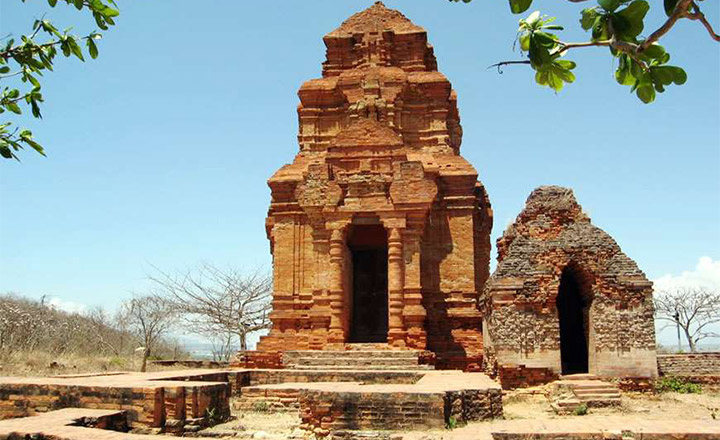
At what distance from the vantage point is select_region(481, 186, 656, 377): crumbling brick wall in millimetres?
13570

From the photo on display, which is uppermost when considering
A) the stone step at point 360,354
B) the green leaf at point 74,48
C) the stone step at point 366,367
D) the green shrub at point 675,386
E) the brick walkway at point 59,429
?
the green leaf at point 74,48

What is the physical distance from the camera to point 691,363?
17094mm

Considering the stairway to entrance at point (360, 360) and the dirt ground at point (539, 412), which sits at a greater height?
the stairway to entrance at point (360, 360)

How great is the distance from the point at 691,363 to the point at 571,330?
127 inches

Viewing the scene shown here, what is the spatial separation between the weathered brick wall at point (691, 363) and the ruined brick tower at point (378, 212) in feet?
15.4

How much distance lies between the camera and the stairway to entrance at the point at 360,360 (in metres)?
14.8

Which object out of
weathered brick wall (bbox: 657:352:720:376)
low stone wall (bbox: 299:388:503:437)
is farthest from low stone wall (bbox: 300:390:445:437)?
weathered brick wall (bbox: 657:352:720:376)

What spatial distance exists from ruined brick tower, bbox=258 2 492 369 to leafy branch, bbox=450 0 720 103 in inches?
510

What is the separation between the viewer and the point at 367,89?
763 inches

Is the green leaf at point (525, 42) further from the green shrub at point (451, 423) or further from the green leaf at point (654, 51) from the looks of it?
the green shrub at point (451, 423)

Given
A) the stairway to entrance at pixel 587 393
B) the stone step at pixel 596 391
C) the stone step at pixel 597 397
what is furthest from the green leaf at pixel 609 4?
the stone step at pixel 596 391

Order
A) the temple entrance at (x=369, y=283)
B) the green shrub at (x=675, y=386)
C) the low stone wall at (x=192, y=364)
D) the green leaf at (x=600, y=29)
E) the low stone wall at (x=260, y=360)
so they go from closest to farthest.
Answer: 1. the green leaf at (x=600, y=29)
2. the green shrub at (x=675, y=386)
3. the low stone wall at (x=260, y=360)
4. the temple entrance at (x=369, y=283)
5. the low stone wall at (x=192, y=364)

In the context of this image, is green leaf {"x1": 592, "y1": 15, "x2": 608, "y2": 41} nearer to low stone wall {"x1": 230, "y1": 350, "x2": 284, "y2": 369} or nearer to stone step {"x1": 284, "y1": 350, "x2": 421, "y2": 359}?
stone step {"x1": 284, "y1": 350, "x2": 421, "y2": 359}

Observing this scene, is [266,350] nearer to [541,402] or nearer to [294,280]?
[294,280]
